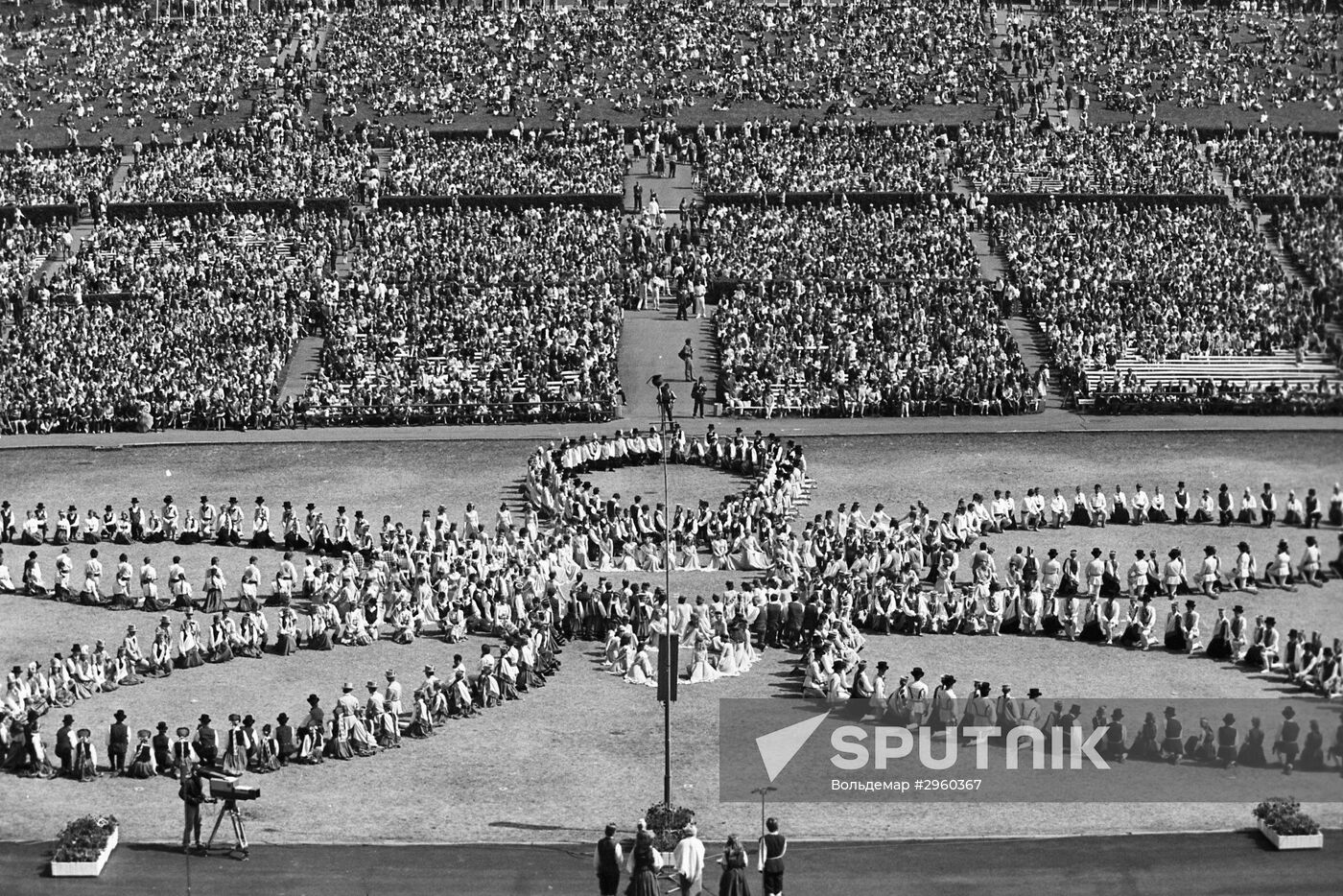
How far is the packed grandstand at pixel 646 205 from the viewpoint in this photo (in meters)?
74.0

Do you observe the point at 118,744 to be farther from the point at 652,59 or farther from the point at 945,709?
the point at 652,59

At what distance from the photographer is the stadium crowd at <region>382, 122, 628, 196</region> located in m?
94.2

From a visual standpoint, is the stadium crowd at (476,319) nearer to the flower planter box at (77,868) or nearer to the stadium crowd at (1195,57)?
the stadium crowd at (1195,57)

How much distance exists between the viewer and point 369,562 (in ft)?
188

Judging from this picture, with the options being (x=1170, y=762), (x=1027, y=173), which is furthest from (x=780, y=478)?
(x=1027, y=173)

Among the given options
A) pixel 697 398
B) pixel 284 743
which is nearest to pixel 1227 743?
pixel 284 743

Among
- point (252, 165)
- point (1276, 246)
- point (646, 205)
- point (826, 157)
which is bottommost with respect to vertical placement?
point (1276, 246)

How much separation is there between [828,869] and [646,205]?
5795 centimetres

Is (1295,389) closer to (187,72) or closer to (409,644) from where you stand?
(409,644)

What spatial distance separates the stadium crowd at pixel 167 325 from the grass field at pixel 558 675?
3.05 metres

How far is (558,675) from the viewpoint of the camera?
50.4 m

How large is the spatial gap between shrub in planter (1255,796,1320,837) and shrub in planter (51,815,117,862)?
21335mm

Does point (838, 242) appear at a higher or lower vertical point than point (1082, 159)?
lower

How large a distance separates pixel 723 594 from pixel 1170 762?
14.3 m
